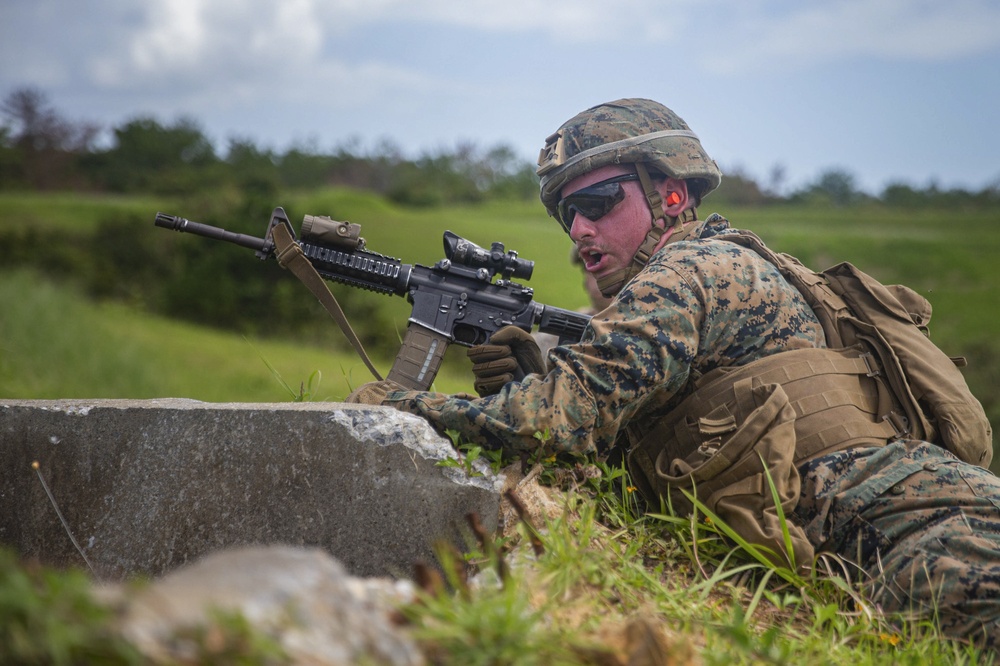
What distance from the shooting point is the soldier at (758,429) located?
2.98 m

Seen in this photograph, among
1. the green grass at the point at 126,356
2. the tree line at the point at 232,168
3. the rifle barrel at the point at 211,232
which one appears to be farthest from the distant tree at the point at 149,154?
the rifle barrel at the point at 211,232

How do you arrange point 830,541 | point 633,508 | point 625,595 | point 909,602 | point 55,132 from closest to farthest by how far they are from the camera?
point 625,595 → point 909,602 → point 830,541 → point 633,508 → point 55,132

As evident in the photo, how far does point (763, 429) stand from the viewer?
310 centimetres

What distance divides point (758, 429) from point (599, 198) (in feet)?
4.67

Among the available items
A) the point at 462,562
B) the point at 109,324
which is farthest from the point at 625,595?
the point at 109,324

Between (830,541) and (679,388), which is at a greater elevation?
(679,388)

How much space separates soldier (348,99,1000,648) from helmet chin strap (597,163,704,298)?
477 millimetres

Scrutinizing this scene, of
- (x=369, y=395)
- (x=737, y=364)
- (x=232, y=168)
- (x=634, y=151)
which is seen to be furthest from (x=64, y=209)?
(x=737, y=364)

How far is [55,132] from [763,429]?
3851 cm

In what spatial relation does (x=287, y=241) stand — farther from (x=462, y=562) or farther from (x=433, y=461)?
(x=462, y=562)

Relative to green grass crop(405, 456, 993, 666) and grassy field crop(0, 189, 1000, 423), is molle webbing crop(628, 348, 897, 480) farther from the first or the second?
grassy field crop(0, 189, 1000, 423)

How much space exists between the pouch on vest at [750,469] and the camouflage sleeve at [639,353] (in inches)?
8.9

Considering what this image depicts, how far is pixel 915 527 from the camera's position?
3.04 m

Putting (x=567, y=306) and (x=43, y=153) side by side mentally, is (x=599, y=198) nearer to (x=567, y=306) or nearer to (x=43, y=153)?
(x=567, y=306)
